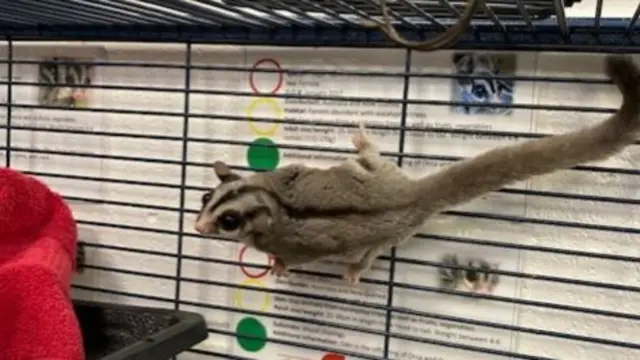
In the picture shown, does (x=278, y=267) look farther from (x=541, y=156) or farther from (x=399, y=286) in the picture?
(x=541, y=156)

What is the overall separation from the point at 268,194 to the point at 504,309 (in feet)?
1.10

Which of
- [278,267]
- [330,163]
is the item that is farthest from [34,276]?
[330,163]

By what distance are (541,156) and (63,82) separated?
768mm

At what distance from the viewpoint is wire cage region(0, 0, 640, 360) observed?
35.7 inches

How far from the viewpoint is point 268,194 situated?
0.90m

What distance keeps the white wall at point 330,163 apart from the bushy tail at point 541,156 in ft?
0.28

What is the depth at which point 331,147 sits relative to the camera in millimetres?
1036

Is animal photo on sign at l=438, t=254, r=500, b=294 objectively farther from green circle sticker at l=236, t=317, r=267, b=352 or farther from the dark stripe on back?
green circle sticker at l=236, t=317, r=267, b=352

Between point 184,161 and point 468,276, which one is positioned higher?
point 184,161

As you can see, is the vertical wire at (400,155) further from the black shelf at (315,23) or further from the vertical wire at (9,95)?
the vertical wire at (9,95)

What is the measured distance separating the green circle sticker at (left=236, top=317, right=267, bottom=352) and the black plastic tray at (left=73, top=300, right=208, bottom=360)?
0.44 ft

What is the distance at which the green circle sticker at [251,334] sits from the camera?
1.09 m

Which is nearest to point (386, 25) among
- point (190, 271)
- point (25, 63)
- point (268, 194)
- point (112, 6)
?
point (268, 194)

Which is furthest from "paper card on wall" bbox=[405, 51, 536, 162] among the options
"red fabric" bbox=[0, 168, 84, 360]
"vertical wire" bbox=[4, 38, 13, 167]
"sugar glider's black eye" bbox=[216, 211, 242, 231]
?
"vertical wire" bbox=[4, 38, 13, 167]
